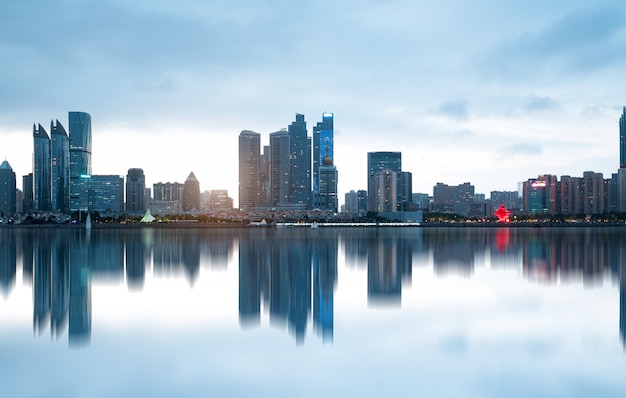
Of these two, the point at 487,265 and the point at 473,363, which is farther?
the point at 487,265

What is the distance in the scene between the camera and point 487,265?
29484mm

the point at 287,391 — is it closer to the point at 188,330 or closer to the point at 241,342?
the point at 241,342

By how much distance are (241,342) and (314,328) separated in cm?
211

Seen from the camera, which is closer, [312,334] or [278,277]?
[312,334]

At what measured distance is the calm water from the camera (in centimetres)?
930

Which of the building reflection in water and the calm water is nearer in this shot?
the calm water

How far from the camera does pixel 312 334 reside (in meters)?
13.0

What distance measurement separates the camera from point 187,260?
3322cm

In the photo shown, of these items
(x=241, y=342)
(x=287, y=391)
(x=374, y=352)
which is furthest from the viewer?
(x=241, y=342)

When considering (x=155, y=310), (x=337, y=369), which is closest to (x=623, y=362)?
(x=337, y=369)

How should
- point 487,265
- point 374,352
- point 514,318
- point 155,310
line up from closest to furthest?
1. point 374,352
2. point 514,318
3. point 155,310
4. point 487,265

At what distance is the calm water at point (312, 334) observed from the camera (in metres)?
9.30

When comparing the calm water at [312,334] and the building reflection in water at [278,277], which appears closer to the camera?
the calm water at [312,334]

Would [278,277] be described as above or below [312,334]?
above
